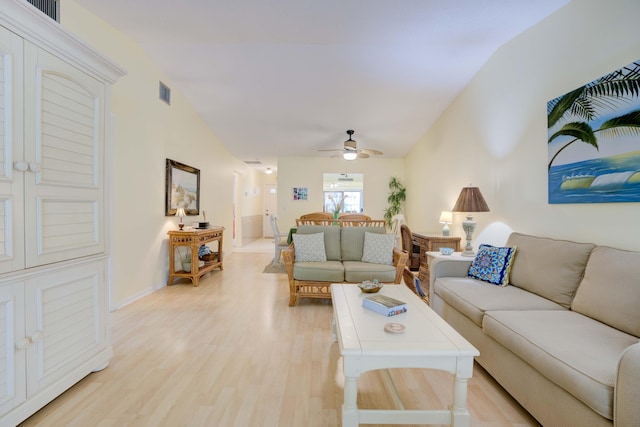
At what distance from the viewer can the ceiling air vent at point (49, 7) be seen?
1.60 meters

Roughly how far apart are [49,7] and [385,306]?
103 inches

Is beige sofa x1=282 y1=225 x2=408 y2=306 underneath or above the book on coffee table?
underneath

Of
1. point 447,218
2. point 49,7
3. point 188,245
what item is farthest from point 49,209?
point 447,218

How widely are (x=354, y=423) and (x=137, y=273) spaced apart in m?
3.26

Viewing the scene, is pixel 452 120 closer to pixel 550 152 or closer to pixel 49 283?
pixel 550 152

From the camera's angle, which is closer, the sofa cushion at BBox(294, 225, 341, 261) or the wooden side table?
the sofa cushion at BBox(294, 225, 341, 261)

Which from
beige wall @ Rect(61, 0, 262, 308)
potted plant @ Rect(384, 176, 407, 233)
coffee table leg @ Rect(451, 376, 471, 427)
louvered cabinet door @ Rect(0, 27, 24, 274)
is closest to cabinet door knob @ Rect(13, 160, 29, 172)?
louvered cabinet door @ Rect(0, 27, 24, 274)

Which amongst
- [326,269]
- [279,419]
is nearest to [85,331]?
[279,419]

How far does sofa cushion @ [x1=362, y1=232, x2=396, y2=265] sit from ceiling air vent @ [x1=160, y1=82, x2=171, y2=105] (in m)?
3.38

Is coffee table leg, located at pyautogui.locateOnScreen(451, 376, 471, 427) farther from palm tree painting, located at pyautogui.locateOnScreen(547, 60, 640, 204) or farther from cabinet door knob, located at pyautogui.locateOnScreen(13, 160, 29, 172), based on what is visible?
cabinet door knob, located at pyautogui.locateOnScreen(13, 160, 29, 172)

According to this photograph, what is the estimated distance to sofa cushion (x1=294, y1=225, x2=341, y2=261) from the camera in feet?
12.6

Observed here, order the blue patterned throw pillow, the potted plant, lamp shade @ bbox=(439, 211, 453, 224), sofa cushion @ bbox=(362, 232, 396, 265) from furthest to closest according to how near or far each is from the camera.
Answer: the potted plant → lamp shade @ bbox=(439, 211, 453, 224) → sofa cushion @ bbox=(362, 232, 396, 265) → the blue patterned throw pillow

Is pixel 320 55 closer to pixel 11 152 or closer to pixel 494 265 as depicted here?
pixel 494 265

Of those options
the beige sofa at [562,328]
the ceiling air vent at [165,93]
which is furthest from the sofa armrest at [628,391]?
the ceiling air vent at [165,93]
